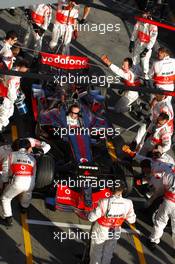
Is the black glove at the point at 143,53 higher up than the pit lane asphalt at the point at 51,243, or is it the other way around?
the black glove at the point at 143,53

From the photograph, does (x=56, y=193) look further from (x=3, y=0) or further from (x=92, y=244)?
(x=3, y=0)

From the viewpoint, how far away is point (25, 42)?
1415 centimetres

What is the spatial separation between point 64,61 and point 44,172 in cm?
297

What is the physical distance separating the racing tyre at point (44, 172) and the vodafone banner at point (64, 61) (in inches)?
104

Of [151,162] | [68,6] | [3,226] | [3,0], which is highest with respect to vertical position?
[3,0]

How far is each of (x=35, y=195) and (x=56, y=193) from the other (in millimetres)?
623

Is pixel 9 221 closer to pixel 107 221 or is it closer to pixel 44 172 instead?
pixel 44 172

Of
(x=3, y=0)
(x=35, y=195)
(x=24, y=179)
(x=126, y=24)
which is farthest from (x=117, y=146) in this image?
(x=3, y=0)

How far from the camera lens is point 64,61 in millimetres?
11867

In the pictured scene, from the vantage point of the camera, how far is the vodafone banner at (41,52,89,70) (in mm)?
11844

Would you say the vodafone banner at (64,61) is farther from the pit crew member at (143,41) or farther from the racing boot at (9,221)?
the racing boot at (9,221)

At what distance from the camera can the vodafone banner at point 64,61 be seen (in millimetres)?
11844

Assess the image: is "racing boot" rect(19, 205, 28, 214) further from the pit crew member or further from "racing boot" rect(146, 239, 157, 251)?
the pit crew member

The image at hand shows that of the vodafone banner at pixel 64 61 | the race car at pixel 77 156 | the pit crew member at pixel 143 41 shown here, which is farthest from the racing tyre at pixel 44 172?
the pit crew member at pixel 143 41
